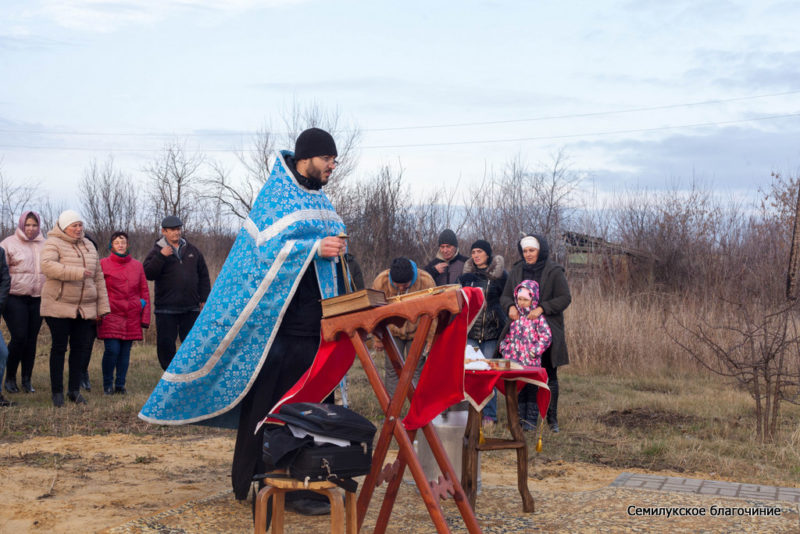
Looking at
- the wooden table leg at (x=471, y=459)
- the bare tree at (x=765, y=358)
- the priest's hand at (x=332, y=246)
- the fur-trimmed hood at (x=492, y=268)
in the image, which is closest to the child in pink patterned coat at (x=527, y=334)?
the fur-trimmed hood at (x=492, y=268)

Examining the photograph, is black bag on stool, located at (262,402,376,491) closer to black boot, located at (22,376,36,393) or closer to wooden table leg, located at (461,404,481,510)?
wooden table leg, located at (461,404,481,510)

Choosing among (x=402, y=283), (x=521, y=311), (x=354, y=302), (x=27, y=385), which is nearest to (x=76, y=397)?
(x=27, y=385)

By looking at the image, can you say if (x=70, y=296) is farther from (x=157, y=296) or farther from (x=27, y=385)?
(x=27, y=385)

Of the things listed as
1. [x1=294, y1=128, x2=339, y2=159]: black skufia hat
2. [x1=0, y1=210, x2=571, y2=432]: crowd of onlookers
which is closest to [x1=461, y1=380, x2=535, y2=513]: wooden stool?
[x1=294, y1=128, x2=339, y2=159]: black skufia hat

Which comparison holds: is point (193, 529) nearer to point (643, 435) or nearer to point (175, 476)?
point (175, 476)

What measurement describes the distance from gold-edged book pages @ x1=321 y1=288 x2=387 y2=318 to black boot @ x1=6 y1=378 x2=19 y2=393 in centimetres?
728

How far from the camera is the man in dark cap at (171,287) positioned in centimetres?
980

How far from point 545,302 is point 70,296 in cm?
508

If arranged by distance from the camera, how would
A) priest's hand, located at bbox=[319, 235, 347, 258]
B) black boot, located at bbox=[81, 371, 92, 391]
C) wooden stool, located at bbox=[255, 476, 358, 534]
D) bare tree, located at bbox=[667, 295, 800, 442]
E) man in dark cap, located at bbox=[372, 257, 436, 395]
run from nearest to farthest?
wooden stool, located at bbox=[255, 476, 358, 534]
priest's hand, located at bbox=[319, 235, 347, 258]
man in dark cap, located at bbox=[372, 257, 436, 395]
bare tree, located at bbox=[667, 295, 800, 442]
black boot, located at bbox=[81, 371, 92, 391]

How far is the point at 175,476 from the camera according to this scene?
6.45 metres

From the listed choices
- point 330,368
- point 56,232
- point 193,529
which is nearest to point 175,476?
point 193,529

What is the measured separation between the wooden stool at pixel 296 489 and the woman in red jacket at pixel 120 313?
6.93 metres

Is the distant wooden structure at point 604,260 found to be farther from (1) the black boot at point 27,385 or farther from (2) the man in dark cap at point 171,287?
(1) the black boot at point 27,385

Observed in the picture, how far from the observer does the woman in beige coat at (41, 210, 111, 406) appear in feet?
29.4
